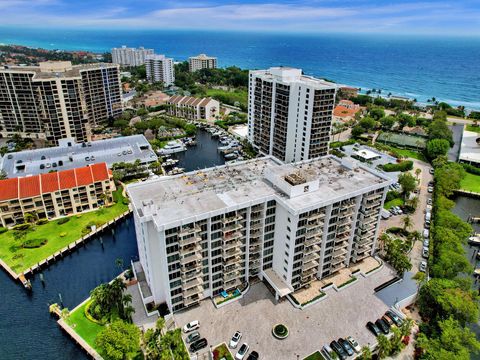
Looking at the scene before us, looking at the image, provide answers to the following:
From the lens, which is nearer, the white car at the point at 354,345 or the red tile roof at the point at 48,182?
the white car at the point at 354,345

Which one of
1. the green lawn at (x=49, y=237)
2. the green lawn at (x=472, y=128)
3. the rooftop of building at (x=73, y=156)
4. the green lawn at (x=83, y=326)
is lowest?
the green lawn at (x=83, y=326)


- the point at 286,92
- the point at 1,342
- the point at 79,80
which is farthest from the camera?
the point at 79,80

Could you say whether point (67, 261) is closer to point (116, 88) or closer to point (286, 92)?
point (286, 92)

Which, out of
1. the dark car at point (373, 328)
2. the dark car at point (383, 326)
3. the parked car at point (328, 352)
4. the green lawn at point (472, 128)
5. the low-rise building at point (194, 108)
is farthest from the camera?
the low-rise building at point (194, 108)

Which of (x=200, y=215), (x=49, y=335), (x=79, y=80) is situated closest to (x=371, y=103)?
(x=79, y=80)

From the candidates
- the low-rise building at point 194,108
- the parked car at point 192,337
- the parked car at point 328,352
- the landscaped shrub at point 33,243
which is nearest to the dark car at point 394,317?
the parked car at point 328,352

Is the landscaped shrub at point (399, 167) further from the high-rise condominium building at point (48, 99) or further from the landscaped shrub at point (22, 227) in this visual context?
the high-rise condominium building at point (48, 99)
